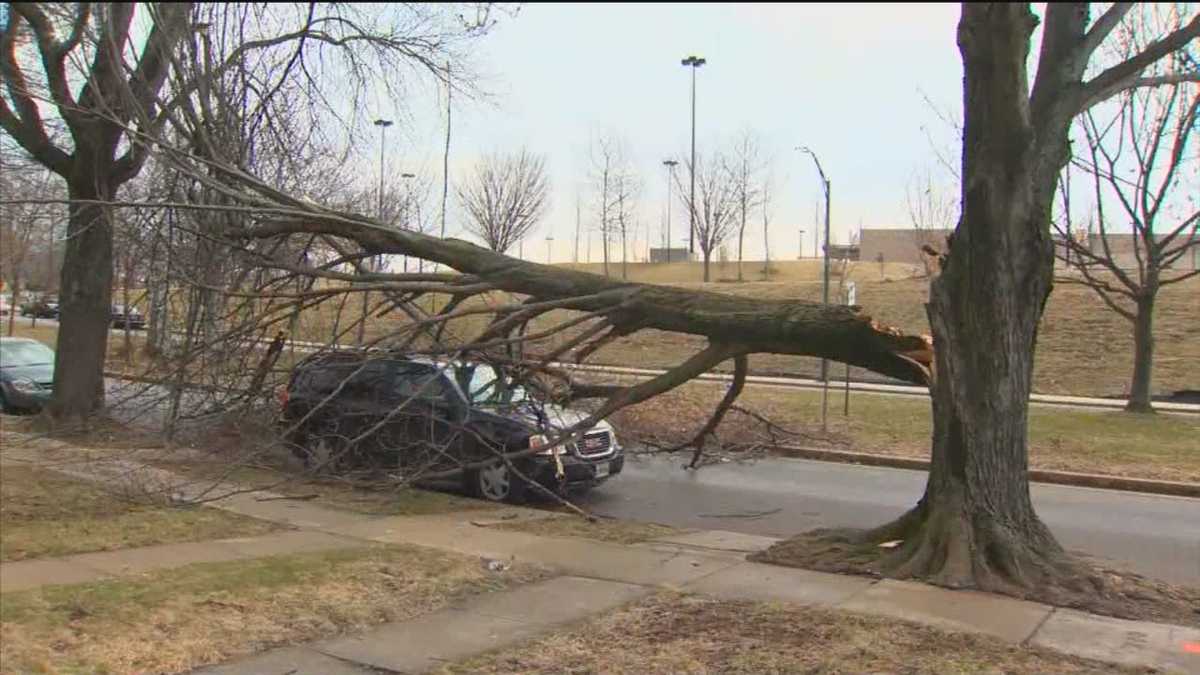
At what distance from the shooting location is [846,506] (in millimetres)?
11211

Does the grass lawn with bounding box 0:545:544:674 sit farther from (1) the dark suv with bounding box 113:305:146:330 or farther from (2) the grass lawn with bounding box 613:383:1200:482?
(1) the dark suv with bounding box 113:305:146:330

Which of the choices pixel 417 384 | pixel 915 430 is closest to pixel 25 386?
pixel 417 384

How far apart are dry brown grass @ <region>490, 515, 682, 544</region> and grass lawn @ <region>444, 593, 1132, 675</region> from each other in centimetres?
261

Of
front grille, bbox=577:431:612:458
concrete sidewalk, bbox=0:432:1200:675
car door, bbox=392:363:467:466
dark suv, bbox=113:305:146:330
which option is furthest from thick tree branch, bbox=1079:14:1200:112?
dark suv, bbox=113:305:146:330

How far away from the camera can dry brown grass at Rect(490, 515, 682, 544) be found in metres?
8.82

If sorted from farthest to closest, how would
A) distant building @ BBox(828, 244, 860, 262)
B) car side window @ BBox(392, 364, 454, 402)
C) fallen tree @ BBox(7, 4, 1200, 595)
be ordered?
→ distant building @ BBox(828, 244, 860, 262) → car side window @ BBox(392, 364, 454, 402) → fallen tree @ BBox(7, 4, 1200, 595)

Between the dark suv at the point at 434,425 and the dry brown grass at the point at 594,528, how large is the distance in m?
0.54

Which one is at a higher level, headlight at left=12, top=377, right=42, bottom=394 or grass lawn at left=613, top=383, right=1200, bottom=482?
headlight at left=12, top=377, right=42, bottom=394

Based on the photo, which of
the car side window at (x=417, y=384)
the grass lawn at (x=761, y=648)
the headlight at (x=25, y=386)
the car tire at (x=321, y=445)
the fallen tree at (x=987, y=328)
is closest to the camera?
the grass lawn at (x=761, y=648)

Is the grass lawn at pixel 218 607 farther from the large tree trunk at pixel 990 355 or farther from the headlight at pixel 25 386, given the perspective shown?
the headlight at pixel 25 386

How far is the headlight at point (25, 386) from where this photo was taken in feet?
60.9

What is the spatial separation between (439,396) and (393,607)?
184 inches

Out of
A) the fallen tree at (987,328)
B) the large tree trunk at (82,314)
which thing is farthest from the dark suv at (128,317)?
the fallen tree at (987,328)

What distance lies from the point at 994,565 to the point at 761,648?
2.52m
